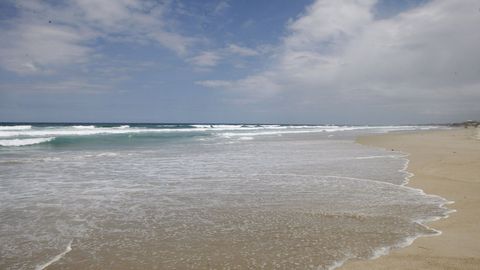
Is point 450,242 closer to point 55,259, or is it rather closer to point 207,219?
point 207,219

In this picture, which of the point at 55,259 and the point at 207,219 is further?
the point at 207,219

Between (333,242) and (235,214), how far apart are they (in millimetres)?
2044

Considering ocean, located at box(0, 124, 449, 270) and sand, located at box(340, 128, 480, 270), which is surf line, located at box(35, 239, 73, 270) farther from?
sand, located at box(340, 128, 480, 270)

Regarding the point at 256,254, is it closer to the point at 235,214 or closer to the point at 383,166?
the point at 235,214

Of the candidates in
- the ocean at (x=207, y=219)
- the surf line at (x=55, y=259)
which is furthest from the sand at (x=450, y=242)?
the surf line at (x=55, y=259)

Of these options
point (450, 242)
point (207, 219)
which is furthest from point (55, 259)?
point (450, 242)

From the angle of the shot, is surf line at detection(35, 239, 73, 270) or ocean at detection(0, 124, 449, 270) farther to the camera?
ocean at detection(0, 124, 449, 270)

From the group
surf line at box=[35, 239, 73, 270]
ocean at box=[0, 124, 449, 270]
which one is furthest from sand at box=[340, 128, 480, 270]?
surf line at box=[35, 239, 73, 270]

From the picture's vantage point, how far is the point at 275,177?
10898mm

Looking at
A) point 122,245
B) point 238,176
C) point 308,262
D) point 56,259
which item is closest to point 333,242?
point 308,262

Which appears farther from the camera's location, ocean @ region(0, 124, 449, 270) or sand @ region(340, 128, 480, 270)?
ocean @ region(0, 124, 449, 270)

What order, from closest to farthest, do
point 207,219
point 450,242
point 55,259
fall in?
point 55,259 → point 450,242 → point 207,219

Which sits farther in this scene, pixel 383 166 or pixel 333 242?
pixel 383 166

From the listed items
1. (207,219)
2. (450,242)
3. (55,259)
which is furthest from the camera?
(207,219)
